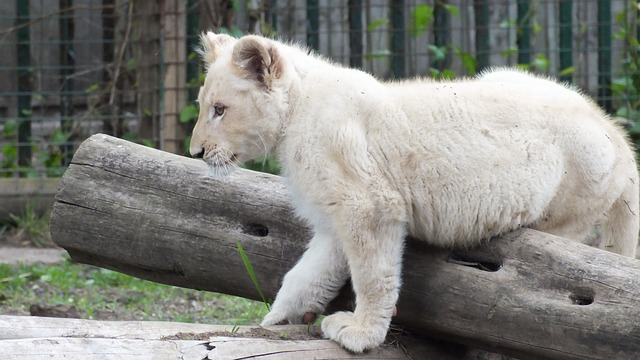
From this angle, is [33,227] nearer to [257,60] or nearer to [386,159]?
[257,60]

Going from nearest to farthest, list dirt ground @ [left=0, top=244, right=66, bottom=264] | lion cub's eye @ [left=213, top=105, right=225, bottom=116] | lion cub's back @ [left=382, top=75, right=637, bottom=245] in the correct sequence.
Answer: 1. lion cub's back @ [left=382, top=75, right=637, bottom=245]
2. lion cub's eye @ [left=213, top=105, right=225, bottom=116]
3. dirt ground @ [left=0, top=244, right=66, bottom=264]

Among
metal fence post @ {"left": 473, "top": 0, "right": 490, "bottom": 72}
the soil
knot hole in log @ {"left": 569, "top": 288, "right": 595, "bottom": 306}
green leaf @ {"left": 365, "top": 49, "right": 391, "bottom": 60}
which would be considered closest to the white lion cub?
the soil

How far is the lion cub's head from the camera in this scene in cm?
441

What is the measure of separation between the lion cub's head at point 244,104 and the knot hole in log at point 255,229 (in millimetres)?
552

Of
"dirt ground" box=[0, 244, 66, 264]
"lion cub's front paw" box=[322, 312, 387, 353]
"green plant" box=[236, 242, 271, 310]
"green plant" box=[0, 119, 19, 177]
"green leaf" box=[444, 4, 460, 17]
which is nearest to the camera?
"lion cub's front paw" box=[322, 312, 387, 353]

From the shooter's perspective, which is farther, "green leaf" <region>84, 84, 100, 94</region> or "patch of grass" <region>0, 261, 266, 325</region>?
"green leaf" <region>84, 84, 100, 94</region>

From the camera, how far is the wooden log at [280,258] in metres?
4.02

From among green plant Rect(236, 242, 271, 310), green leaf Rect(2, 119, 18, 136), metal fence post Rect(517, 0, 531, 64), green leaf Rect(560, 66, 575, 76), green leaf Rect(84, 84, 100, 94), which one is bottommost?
green plant Rect(236, 242, 271, 310)

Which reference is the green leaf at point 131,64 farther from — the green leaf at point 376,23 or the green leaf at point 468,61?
the green leaf at point 468,61

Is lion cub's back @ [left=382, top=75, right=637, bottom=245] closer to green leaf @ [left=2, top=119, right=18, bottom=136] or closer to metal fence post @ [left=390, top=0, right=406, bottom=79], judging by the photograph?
metal fence post @ [left=390, top=0, right=406, bottom=79]

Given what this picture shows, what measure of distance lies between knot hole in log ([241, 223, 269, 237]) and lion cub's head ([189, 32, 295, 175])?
0.55 metres

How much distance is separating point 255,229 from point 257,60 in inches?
37.9

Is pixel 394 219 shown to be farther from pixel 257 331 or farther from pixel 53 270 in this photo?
pixel 53 270

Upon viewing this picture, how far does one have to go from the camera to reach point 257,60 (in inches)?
174
